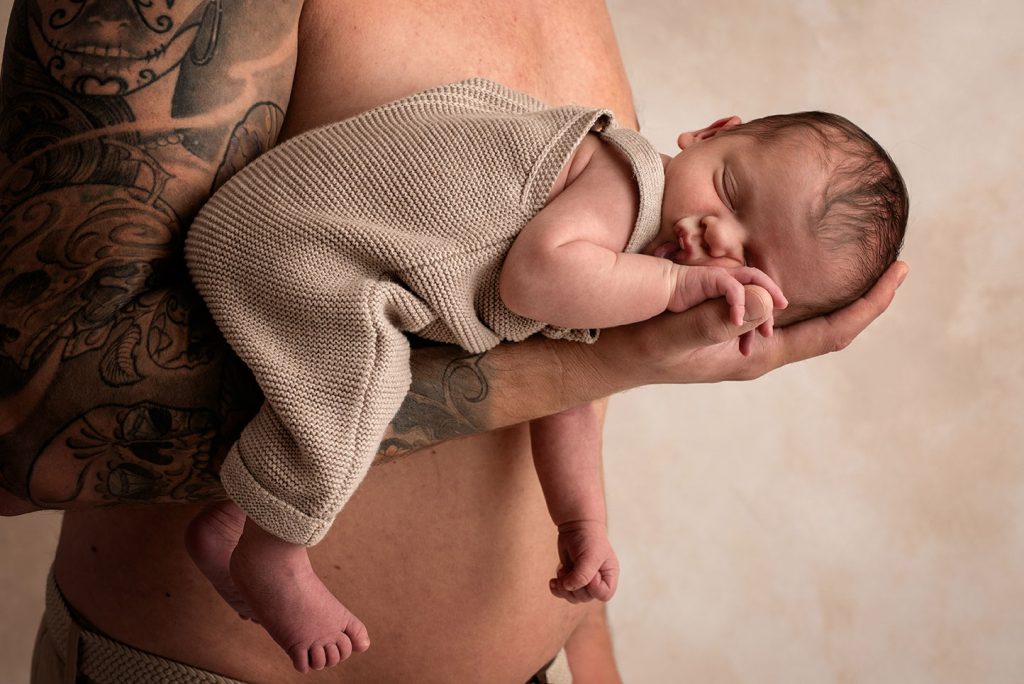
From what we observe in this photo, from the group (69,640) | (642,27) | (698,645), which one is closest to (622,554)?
(698,645)

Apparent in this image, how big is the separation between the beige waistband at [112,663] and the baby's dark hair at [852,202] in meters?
0.71

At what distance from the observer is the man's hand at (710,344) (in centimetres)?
88

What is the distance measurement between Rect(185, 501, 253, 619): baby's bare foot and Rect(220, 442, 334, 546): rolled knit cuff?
0.14 m

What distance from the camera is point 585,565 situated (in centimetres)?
106

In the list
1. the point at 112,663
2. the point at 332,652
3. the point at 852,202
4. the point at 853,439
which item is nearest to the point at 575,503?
the point at 332,652

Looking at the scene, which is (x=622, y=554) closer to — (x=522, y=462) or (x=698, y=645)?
(x=698, y=645)

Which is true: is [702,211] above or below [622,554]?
above

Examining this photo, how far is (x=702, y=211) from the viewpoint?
91cm

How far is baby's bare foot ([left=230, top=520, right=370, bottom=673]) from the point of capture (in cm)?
89

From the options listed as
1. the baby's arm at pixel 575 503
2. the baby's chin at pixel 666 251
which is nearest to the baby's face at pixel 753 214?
the baby's chin at pixel 666 251

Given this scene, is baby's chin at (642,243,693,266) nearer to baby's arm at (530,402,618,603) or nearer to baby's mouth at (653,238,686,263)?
baby's mouth at (653,238,686,263)

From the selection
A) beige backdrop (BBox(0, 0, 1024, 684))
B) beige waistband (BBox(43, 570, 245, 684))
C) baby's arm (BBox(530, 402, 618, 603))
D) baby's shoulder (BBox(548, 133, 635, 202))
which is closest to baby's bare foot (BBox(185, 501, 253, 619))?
beige waistband (BBox(43, 570, 245, 684))

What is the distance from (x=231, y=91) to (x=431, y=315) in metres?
0.26

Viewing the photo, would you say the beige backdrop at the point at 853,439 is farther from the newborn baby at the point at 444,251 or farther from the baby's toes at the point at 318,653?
the baby's toes at the point at 318,653
